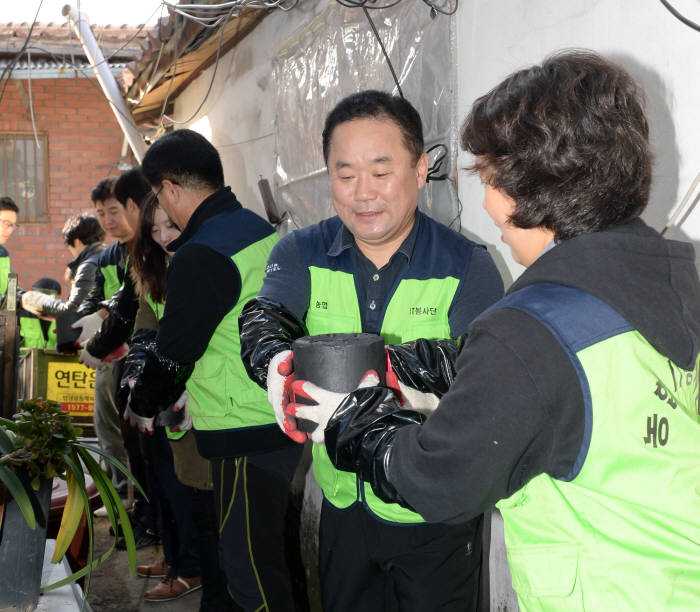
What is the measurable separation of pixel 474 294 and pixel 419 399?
32 cm

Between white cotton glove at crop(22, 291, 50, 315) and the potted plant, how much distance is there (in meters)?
3.79

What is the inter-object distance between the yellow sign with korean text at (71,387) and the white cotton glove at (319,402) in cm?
511

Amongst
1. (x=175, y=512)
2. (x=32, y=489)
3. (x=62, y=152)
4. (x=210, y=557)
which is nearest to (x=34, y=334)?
(x=175, y=512)

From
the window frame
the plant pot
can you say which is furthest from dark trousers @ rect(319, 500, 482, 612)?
the window frame

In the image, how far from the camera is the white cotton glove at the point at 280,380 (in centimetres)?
153

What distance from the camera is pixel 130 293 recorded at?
3.44 meters

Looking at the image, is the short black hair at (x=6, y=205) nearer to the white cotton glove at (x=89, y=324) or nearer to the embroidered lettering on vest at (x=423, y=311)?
the white cotton glove at (x=89, y=324)

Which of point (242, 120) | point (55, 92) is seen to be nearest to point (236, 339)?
point (242, 120)

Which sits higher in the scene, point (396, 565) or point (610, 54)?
point (610, 54)

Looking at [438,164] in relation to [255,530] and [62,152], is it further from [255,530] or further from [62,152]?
[62,152]

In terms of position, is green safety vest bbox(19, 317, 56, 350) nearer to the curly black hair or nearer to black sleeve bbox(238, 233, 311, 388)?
the curly black hair

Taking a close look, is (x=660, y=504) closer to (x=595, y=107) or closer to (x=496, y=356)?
(x=496, y=356)

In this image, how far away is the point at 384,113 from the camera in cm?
183

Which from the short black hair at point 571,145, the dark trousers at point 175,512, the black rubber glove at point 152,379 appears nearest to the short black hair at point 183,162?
the black rubber glove at point 152,379
